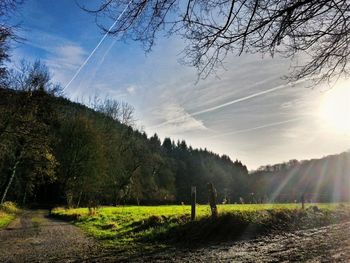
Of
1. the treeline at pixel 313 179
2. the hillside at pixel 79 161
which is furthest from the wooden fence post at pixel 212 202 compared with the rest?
the treeline at pixel 313 179

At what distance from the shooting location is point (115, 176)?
52.5m

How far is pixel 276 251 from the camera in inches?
349

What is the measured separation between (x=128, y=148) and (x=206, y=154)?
299ft

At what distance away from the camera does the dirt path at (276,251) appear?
26.1 ft

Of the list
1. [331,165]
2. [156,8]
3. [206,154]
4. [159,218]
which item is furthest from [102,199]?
[206,154]

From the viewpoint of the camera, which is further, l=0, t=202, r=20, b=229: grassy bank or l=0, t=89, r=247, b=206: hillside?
l=0, t=89, r=247, b=206: hillside

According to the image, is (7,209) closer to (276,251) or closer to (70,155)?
(70,155)

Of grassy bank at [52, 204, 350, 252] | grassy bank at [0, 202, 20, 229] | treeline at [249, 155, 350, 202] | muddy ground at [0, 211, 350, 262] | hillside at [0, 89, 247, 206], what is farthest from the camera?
treeline at [249, 155, 350, 202]

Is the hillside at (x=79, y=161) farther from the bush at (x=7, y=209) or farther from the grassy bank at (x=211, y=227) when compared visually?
the grassy bank at (x=211, y=227)

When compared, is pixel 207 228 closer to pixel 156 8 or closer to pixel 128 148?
pixel 156 8

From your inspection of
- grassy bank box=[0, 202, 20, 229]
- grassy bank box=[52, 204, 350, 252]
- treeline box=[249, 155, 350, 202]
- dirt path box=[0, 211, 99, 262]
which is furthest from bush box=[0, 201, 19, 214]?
treeline box=[249, 155, 350, 202]

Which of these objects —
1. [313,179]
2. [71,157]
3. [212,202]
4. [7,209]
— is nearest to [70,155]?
[71,157]

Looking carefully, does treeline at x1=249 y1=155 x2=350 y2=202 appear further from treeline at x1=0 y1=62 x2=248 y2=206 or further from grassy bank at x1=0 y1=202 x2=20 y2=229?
grassy bank at x1=0 y1=202 x2=20 y2=229

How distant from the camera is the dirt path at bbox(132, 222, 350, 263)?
794cm
